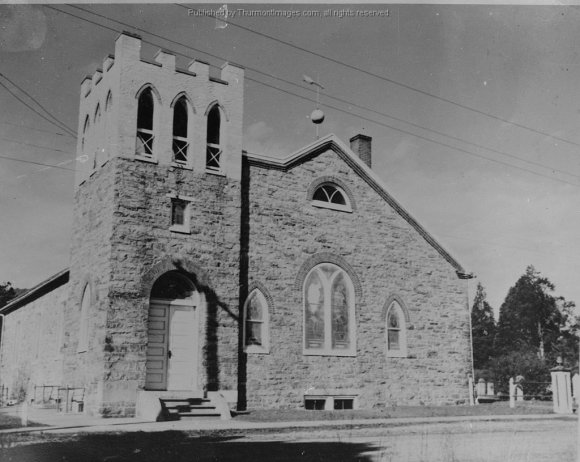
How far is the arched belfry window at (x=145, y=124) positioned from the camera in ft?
54.9

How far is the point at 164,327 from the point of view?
1647cm

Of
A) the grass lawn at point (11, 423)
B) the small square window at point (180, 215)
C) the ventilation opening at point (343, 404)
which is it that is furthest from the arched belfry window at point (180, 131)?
the ventilation opening at point (343, 404)

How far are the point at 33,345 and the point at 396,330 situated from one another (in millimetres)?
12137

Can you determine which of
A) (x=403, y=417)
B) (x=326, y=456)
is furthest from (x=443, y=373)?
(x=326, y=456)

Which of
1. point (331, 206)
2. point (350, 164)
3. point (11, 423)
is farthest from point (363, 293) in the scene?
point (11, 423)

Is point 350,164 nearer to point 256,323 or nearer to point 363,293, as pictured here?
point 363,293

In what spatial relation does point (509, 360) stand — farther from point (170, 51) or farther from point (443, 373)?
point (170, 51)

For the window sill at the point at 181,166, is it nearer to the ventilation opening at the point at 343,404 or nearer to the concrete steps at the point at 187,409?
the concrete steps at the point at 187,409

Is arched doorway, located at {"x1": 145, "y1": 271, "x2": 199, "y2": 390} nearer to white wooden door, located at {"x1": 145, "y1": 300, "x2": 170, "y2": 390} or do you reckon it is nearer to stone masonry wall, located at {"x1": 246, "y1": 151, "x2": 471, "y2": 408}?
white wooden door, located at {"x1": 145, "y1": 300, "x2": 170, "y2": 390}

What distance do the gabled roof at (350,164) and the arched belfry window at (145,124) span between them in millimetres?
2778

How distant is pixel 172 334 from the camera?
16562mm

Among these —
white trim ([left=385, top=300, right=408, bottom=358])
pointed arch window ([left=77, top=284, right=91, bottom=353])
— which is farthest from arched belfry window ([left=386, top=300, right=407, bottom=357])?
pointed arch window ([left=77, top=284, right=91, bottom=353])

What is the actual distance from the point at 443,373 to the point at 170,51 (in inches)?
499

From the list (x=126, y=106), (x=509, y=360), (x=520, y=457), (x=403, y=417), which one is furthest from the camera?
(x=509, y=360)
